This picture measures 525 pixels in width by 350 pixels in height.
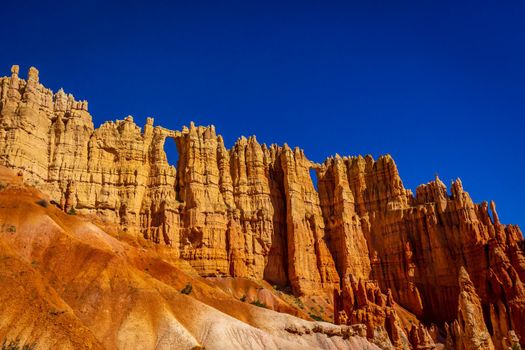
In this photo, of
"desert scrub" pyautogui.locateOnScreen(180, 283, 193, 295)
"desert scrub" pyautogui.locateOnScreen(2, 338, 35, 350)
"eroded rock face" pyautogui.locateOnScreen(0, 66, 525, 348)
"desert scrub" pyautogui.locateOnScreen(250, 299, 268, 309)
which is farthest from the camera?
"eroded rock face" pyautogui.locateOnScreen(0, 66, 525, 348)

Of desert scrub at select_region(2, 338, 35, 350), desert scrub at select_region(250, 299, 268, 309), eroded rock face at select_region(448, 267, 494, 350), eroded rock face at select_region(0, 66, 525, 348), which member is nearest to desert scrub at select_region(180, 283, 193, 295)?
desert scrub at select_region(250, 299, 268, 309)

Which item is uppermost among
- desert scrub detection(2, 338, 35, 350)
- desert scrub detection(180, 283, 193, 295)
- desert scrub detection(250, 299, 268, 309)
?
desert scrub detection(250, 299, 268, 309)

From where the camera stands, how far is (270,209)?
87.6m

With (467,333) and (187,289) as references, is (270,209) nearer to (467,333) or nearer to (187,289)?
(187,289)

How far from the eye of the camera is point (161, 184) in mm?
80938

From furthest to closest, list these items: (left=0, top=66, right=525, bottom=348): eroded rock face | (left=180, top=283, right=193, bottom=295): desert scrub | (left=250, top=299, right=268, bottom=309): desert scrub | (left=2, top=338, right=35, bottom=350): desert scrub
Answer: (left=0, top=66, right=525, bottom=348): eroded rock face → (left=250, top=299, right=268, bottom=309): desert scrub → (left=180, top=283, right=193, bottom=295): desert scrub → (left=2, top=338, right=35, bottom=350): desert scrub

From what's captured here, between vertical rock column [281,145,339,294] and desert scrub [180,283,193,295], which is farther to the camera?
vertical rock column [281,145,339,294]

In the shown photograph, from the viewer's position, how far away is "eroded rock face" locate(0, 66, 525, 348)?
247 feet

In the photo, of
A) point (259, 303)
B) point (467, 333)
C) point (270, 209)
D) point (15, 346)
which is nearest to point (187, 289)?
point (259, 303)

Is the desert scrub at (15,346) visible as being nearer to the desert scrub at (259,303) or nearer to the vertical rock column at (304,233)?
the desert scrub at (259,303)

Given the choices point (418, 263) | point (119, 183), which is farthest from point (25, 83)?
point (418, 263)

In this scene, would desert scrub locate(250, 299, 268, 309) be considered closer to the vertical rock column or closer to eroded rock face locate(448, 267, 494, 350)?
the vertical rock column

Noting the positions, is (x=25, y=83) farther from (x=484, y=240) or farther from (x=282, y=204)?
(x=484, y=240)

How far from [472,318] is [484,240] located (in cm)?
2845
